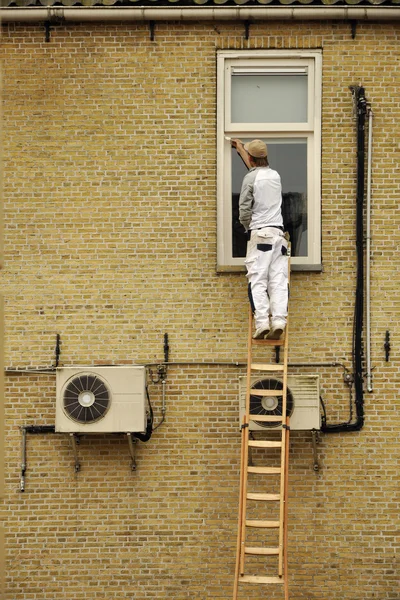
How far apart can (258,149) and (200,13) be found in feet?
6.03

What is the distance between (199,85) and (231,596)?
5565 mm

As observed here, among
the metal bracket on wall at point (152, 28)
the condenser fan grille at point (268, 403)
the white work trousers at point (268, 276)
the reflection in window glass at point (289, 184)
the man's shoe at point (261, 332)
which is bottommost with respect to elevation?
the condenser fan grille at point (268, 403)

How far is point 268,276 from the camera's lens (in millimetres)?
10141

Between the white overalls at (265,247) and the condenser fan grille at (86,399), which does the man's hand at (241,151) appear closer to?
the white overalls at (265,247)

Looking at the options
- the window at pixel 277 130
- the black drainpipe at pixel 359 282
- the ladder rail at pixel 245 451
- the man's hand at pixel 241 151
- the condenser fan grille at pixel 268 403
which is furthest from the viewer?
the window at pixel 277 130

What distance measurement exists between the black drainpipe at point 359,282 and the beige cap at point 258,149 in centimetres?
128

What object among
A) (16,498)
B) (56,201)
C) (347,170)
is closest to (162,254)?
(56,201)

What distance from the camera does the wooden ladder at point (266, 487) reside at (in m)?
9.30

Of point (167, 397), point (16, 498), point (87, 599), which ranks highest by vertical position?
point (167, 397)

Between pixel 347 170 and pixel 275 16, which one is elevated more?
pixel 275 16

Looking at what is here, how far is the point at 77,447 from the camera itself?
10680 mm

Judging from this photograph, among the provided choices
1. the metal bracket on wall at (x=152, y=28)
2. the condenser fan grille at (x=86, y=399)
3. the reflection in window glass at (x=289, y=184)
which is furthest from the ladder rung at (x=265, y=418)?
the metal bracket on wall at (x=152, y=28)

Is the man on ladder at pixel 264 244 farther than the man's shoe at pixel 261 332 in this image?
Yes

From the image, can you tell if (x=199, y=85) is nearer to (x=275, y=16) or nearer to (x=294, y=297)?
(x=275, y=16)
